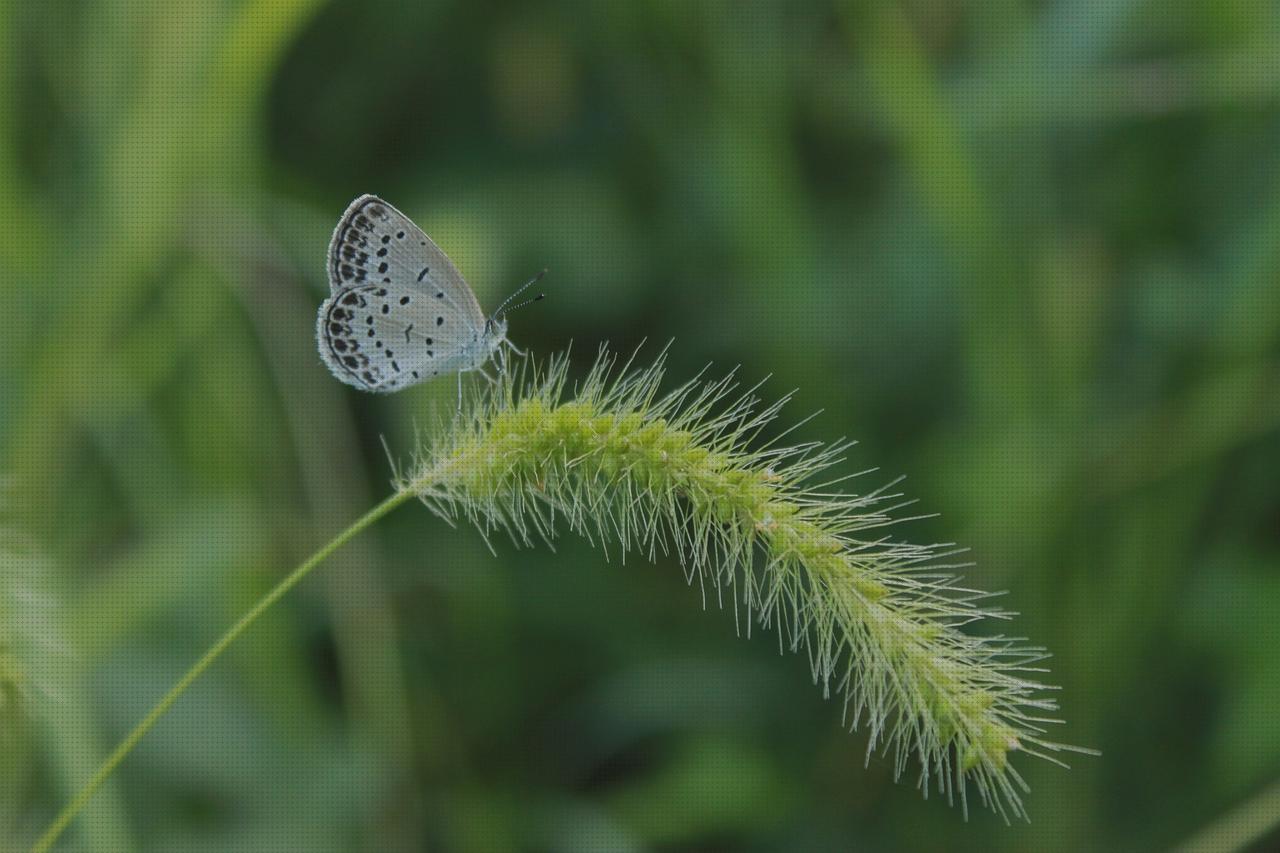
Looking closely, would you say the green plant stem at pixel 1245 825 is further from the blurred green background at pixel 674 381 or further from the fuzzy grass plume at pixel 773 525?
the fuzzy grass plume at pixel 773 525

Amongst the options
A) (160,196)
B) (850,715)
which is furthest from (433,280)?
(850,715)

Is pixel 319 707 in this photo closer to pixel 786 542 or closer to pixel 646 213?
pixel 646 213

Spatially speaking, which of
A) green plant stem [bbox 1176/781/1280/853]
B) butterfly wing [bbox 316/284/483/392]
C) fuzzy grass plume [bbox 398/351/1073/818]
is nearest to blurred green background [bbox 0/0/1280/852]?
green plant stem [bbox 1176/781/1280/853]

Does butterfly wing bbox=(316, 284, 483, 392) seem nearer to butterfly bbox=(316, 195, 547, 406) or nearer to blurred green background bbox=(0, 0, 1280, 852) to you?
butterfly bbox=(316, 195, 547, 406)

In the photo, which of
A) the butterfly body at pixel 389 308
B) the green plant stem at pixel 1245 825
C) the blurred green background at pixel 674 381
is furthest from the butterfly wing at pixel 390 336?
the green plant stem at pixel 1245 825

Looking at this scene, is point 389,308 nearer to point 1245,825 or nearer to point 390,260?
point 390,260

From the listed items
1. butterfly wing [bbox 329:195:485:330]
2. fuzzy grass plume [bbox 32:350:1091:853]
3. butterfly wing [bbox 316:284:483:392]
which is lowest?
fuzzy grass plume [bbox 32:350:1091:853]

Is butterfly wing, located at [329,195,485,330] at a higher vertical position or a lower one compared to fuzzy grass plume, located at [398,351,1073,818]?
higher
